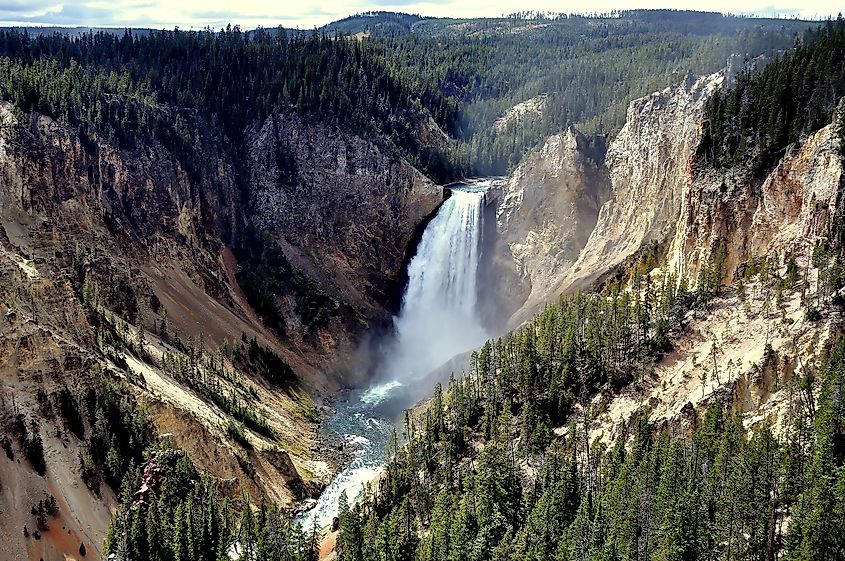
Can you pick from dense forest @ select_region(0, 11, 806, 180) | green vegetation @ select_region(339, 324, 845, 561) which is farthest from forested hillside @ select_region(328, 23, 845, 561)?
A: dense forest @ select_region(0, 11, 806, 180)

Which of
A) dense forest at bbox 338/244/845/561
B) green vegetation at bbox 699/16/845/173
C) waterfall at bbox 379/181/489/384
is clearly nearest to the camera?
dense forest at bbox 338/244/845/561

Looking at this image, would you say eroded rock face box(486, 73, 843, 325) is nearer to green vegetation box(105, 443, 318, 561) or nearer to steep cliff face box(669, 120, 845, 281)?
steep cliff face box(669, 120, 845, 281)

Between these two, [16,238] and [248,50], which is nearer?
[16,238]

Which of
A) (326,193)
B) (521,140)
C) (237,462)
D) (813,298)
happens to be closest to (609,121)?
(521,140)

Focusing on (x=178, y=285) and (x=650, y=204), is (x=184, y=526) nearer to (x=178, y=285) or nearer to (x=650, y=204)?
(x=178, y=285)

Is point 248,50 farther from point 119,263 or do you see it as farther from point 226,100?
point 119,263

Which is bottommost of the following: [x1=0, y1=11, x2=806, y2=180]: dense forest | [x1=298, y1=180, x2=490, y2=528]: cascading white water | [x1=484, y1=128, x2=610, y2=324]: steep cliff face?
[x1=298, y1=180, x2=490, y2=528]: cascading white water
